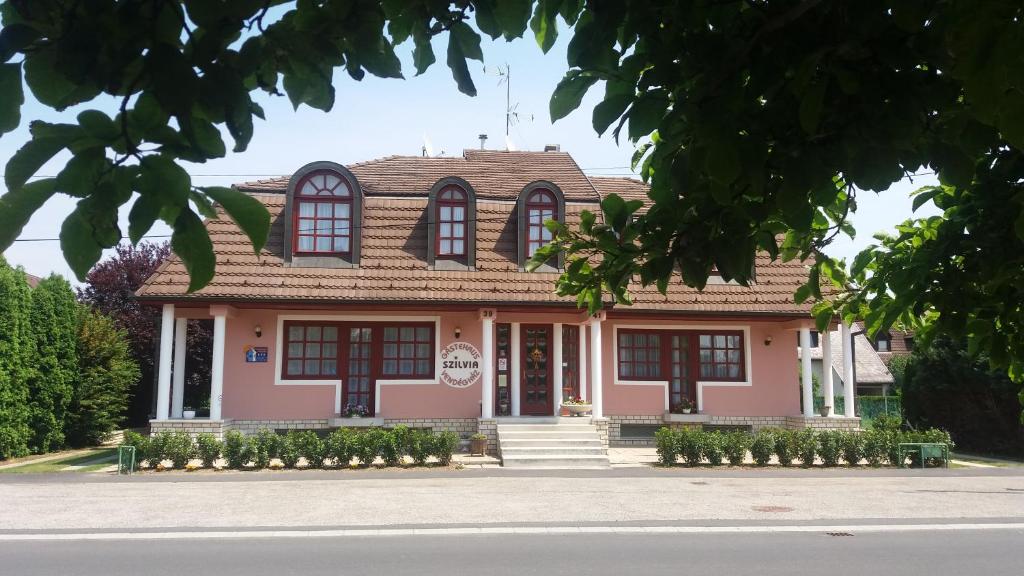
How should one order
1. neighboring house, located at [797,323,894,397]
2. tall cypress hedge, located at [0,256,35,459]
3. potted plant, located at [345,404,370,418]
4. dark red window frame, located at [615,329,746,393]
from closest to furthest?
tall cypress hedge, located at [0,256,35,459], potted plant, located at [345,404,370,418], dark red window frame, located at [615,329,746,393], neighboring house, located at [797,323,894,397]

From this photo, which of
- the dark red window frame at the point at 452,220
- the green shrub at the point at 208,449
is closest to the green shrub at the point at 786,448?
the dark red window frame at the point at 452,220

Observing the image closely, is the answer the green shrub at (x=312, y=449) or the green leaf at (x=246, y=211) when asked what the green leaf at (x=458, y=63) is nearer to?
the green leaf at (x=246, y=211)

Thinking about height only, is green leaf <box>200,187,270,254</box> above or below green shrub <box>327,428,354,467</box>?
above

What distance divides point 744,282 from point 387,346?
1693cm

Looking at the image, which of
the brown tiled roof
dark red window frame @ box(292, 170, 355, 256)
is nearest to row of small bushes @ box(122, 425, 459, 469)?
the brown tiled roof

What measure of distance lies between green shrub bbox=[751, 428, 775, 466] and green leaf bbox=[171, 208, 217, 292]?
16.8 meters

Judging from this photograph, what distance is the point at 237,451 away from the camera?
15234mm

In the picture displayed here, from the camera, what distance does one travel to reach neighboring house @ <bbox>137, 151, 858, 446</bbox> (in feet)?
59.5

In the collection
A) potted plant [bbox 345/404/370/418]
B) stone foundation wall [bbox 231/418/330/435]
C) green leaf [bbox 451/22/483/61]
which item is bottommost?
stone foundation wall [bbox 231/418/330/435]

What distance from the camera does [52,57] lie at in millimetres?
1467

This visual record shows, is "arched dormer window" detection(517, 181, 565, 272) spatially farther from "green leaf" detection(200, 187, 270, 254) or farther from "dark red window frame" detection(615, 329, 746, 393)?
"green leaf" detection(200, 187, 270, 254)

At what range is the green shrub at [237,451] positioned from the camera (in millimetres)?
15242

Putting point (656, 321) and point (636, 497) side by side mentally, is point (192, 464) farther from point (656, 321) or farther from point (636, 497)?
point (656, 321)

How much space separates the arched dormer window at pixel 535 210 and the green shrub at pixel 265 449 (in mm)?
7775
